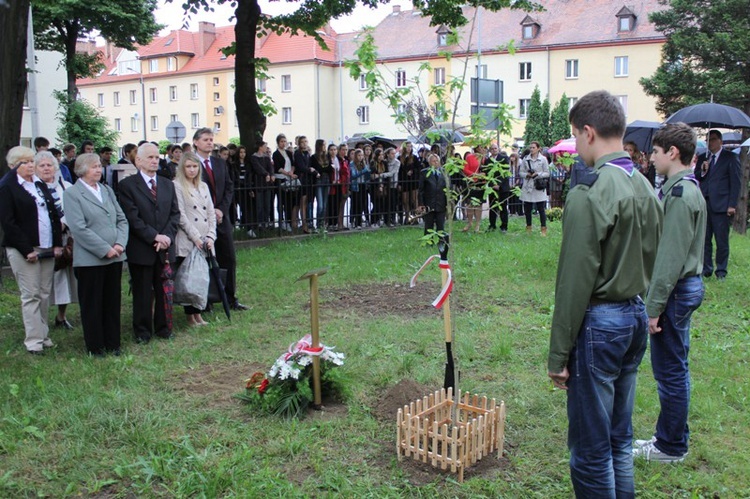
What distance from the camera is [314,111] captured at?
6197cm

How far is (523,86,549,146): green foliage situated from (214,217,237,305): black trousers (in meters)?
42.7

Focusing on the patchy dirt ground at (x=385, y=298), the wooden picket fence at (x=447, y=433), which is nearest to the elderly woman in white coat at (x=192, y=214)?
the patchy dirt ground at (x=385, y=298)

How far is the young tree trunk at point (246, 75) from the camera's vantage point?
14.7 meters

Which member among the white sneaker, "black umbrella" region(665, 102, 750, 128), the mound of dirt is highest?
"black umbrella" region(665, 102, 750, 128)

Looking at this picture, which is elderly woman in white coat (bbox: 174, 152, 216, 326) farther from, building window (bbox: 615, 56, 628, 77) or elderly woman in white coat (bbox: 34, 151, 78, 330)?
building window (bbox: 615, 56, 628, 77)

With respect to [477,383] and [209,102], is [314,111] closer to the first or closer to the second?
[209,102]

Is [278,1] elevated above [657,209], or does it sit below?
above

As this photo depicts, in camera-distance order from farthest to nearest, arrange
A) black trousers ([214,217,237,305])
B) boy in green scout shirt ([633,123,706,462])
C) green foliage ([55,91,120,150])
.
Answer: green foliage ([55,91,120,150]) → black trousers ([214,217,237,305]) → boy in green scout shirt ([633,123,706,462])

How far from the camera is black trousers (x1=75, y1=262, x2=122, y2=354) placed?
642 cm

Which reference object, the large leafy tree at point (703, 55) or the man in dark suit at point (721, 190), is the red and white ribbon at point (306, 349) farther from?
the large leafy tree at point (703, 55)

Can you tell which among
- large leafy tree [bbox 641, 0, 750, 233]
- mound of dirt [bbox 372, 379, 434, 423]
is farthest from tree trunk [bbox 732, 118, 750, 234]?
large leafy tree [bbox 641, 0, 750, 233]

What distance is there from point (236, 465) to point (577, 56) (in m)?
53.0

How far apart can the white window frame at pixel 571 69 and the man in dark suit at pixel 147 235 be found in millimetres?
50004

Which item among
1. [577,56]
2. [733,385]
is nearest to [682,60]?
[577,56]
